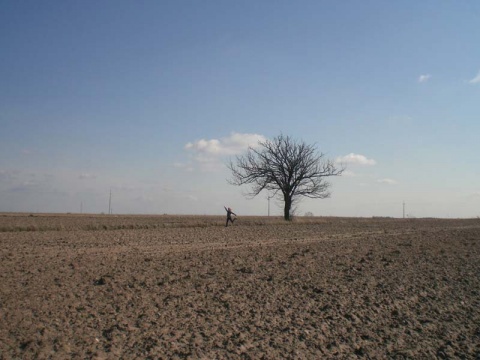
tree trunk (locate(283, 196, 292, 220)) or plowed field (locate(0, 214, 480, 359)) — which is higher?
tree trunk (locate(283, 196, 292, 220))

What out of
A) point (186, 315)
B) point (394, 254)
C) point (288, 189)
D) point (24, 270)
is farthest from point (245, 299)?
point (288, 189)

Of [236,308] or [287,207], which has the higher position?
[287,207]

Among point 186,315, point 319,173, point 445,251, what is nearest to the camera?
point 186,315

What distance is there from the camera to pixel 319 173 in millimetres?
40594

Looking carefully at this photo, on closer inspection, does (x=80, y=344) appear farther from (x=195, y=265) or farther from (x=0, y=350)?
(x=195, y=265)

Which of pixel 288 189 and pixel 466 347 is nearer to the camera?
pixel 466 347

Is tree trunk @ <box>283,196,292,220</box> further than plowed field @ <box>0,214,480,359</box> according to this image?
Yes

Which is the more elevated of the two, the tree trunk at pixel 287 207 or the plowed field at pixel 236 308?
the tree trunk at pixel 287 207

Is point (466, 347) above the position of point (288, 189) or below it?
below

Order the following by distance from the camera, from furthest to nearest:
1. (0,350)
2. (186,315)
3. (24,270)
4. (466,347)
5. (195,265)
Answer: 1. (195,265)
2. (24,270)
3. (186,315)
4. (466,347)
5. (0,350)

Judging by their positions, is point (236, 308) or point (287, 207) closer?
point (236, 308)

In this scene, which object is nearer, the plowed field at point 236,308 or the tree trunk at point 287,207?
the plowed field at point 236,308

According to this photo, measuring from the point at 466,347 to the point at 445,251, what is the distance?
32.3 feet

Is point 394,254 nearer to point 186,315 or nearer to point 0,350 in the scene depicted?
point 186,315
